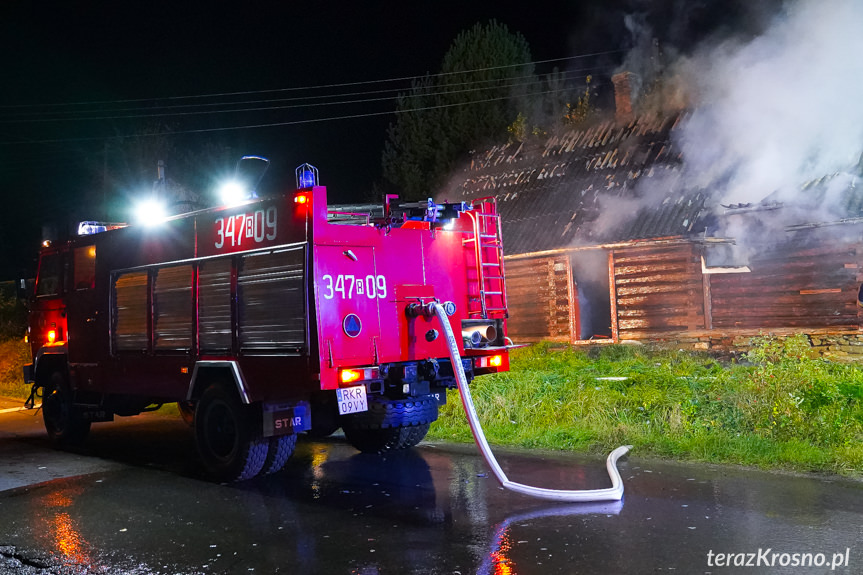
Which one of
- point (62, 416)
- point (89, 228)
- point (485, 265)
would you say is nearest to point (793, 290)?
point (485, 265)

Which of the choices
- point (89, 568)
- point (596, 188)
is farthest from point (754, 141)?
point (89, 568)

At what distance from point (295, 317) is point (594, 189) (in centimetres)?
1254

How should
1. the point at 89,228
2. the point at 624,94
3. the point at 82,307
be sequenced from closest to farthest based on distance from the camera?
the point at 82,307, the point at 89,228, the point at 624,94

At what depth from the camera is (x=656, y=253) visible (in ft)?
52.4

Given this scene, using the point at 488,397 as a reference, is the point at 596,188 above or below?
above

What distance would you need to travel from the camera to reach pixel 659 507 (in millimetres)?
5773

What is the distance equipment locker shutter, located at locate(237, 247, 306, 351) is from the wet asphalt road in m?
1.47

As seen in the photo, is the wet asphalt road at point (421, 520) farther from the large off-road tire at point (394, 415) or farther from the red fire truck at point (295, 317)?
the red fire truck at point (295, 317)

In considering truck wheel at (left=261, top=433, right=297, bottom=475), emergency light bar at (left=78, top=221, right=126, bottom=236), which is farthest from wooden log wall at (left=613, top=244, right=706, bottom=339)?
emergency light bar at (left=78, top=221, right=126, bottom=236)

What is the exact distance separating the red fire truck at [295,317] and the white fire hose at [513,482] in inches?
13.5

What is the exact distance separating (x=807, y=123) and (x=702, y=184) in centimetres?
225

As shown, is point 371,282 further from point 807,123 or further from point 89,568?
point 807,123

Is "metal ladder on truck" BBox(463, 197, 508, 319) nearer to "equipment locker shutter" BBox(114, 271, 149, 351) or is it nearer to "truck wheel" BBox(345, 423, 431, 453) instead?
"truck wheel" BBox(345, 423, 431, 453)

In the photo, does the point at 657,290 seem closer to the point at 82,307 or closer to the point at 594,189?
the point at 594,189
